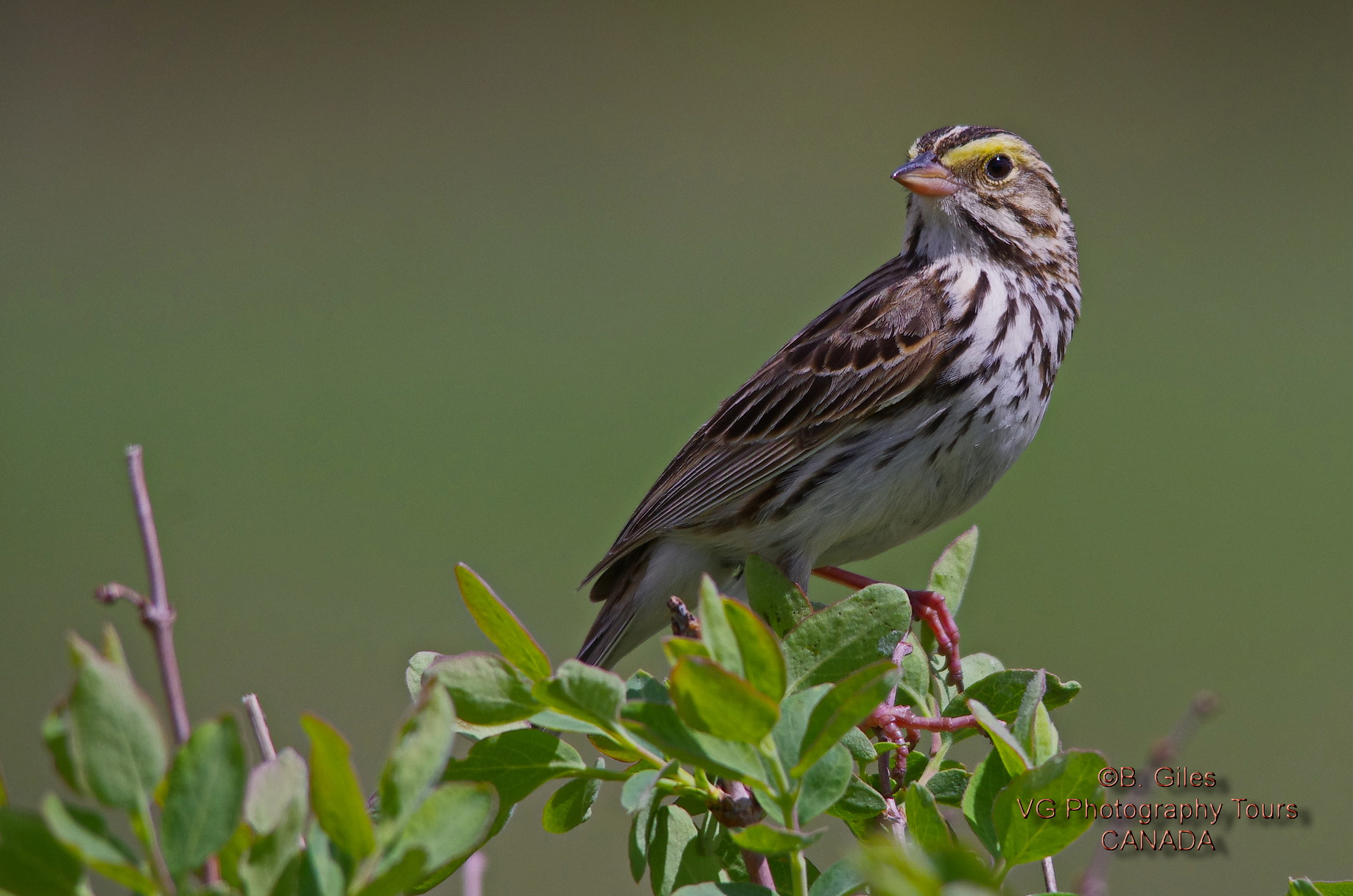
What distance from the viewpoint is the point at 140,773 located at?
25.7 inches

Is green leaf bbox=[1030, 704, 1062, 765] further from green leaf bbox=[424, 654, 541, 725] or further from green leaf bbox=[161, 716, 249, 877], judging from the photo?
green leaf bbox=[161, 716, 249, 877]

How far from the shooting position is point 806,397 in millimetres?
3205

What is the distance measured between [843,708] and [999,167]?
2.88m

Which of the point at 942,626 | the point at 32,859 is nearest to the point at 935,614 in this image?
the point at 942,626

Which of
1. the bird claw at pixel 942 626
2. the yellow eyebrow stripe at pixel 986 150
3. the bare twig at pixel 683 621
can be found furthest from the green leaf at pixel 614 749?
the yellow eyebrow stripe at pixel 986 150

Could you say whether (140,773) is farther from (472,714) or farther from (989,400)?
(989,400)

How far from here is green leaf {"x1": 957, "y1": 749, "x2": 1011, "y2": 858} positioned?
993 mm

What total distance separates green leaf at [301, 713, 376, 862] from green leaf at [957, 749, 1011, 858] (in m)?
0.50

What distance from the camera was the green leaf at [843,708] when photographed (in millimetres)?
770

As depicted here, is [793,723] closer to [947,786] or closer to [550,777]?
[550,777]

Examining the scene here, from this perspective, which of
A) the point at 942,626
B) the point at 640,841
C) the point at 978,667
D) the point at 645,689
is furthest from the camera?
the point at 942,626

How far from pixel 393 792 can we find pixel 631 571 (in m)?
2.56

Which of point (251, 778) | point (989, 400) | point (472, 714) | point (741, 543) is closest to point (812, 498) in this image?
point (741, 543)

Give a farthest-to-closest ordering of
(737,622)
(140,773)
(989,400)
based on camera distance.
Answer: (989,400) → (737,622) → (140,773)
